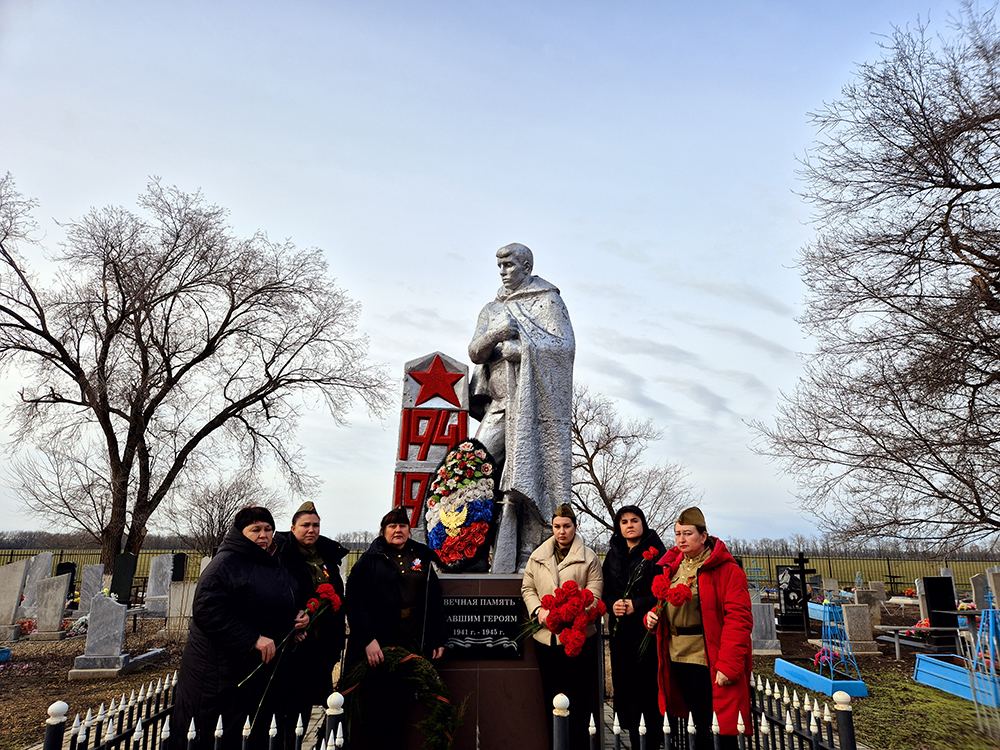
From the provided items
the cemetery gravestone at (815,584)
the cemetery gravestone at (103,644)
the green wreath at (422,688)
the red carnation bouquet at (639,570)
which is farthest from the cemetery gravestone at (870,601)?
the cemetery gravestone at (103,644)

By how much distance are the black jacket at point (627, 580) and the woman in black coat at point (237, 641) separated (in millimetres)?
2101

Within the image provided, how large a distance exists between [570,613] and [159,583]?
1630cm

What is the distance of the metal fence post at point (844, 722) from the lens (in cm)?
297

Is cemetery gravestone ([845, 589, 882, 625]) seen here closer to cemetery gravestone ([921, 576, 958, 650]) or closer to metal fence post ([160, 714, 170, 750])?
cemetery gravestone ([921, 576, 958, 650])

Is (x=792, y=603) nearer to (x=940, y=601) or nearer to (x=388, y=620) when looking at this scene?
(x=940, y=601)

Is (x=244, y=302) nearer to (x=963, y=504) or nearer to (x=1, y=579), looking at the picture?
(x=1, y=579)

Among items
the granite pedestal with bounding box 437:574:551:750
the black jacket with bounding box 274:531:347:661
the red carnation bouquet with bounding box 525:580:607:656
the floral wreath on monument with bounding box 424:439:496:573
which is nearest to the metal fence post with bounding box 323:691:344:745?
the black jacket with bounding box 274:531:347:661

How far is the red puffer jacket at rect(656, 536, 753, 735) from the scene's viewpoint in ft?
11.2

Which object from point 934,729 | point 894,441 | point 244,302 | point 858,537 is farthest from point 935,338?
point 244,302

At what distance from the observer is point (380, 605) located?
4.27 meters

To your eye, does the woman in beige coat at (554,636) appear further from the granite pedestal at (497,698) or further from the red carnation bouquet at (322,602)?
the red carnation bouquet at (322,602)

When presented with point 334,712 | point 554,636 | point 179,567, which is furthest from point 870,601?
point 179,567

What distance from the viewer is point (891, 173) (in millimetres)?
10477

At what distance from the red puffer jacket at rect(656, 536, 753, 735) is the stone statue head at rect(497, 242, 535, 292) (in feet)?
10.7
